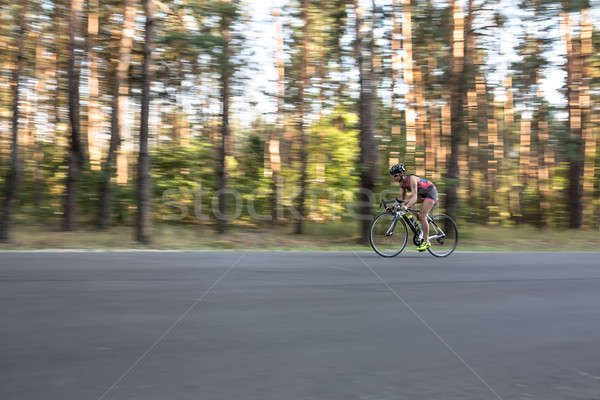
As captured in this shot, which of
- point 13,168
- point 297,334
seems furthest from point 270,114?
point 297,334

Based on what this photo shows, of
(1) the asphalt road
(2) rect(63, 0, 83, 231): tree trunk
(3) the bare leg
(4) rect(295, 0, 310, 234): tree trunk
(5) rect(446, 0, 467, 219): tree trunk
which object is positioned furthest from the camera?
(4) rect(295, 0, 310, 234): tree trunk

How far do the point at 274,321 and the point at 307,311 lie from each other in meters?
0.63

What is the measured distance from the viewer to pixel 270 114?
20.8m

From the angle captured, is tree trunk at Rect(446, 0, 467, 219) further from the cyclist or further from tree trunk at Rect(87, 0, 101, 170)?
tree trunk at Rect(87, 0, 101, 170)

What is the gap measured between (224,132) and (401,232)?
28.2ft

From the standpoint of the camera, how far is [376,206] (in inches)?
669

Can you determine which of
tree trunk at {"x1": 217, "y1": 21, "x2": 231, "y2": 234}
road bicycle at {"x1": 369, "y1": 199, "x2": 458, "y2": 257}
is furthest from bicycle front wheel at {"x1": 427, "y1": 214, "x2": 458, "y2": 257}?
tree trunk at {"x1": 217, "y1": 21, "x2": 231, "y2": 234}

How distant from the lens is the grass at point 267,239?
50.9 feet

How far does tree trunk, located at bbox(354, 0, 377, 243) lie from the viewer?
54.9 ft

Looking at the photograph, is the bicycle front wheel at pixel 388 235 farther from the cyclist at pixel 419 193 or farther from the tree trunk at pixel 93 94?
the tree trunk at pixel 93 94

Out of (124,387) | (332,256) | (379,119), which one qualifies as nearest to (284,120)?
(379,119)

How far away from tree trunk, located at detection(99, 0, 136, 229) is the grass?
827 mm

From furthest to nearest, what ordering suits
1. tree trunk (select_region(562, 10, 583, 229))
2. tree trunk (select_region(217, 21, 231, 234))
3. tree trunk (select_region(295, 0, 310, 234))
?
tree trunk (select_region(295, 0, 310, 234)) < tree trunk (select_region(562, 10, 583, 229)) < tree trunk (select_region(217, 21, 231, 234))

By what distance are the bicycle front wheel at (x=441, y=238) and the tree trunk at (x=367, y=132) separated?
418 cm
